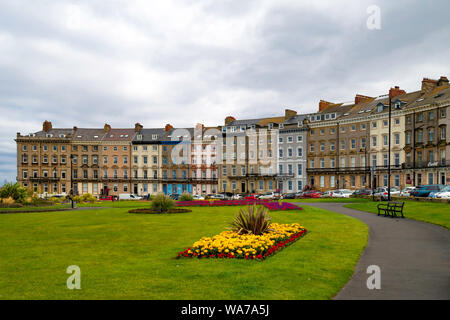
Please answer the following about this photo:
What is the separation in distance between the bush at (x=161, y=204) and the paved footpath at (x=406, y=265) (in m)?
18.4

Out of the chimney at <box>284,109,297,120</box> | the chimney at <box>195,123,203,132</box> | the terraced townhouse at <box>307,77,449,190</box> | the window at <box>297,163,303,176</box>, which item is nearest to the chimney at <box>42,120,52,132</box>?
the chimney at <box>195,123,203,132</box>

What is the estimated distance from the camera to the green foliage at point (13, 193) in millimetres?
38487

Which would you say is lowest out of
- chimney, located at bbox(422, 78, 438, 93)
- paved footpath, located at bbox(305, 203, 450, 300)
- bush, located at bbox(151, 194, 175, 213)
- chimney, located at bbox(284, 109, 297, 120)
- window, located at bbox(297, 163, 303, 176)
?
bush, located at bbox(151, 194, 175, 213)

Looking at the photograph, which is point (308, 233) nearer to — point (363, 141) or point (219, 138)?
point (363, 141)

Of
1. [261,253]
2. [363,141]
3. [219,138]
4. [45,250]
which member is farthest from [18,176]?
[261,253]

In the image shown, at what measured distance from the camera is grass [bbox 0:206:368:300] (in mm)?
7750

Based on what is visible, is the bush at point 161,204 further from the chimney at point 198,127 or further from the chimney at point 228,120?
the chimney at point 228,120

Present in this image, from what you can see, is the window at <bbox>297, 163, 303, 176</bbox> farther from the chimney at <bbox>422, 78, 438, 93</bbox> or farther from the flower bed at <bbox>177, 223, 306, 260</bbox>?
the flower bed at <bbox>177, 223, 306, 260</bbox>

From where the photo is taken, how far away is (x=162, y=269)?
9789 mm

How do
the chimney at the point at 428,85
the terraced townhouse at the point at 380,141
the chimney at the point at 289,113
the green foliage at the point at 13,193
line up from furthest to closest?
the chimney at the point at 289,113 < the chimney at the point at 428,85 < the terraced townhouse at the point at 380,141 < the green foliage at the point at 13,193

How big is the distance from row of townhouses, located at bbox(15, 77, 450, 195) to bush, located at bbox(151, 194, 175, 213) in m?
41.2

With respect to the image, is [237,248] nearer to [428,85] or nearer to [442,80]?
[428,85]

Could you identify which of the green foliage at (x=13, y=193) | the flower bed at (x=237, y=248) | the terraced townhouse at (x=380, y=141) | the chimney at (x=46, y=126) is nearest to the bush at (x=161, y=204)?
the green foliage at (x=13, y=193)

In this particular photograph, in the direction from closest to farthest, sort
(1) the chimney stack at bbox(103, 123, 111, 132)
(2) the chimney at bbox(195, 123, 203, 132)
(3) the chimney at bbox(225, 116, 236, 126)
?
(2) the chimney at bbox(195, 123, 203, 132), (3) the chimney at bbox(225, 116, 236, 126), (1) the chimney stack at bbox(103, 123, 111, 132)
